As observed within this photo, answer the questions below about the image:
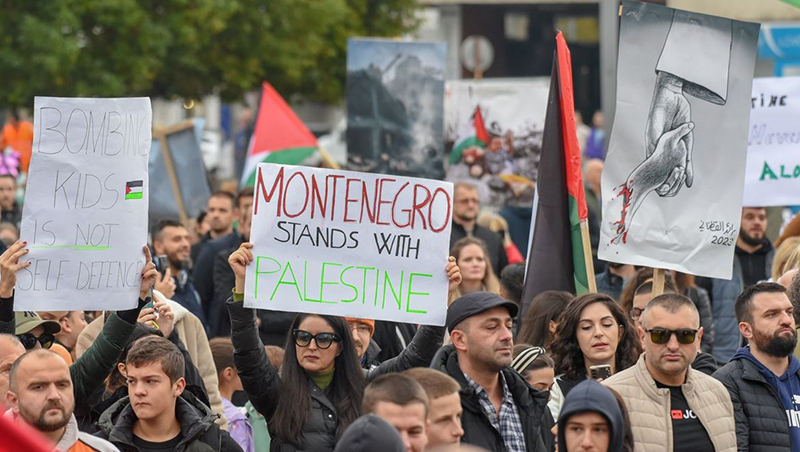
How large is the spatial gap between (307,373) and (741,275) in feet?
16.9

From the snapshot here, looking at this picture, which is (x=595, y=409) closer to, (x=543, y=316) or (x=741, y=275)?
(x=543, y=316)

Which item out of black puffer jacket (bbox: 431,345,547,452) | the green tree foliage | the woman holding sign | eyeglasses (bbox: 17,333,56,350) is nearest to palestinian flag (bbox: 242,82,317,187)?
the green tree foliage

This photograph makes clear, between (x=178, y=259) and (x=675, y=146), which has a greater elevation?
(x=675, y=146)

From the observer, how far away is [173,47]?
73.4 feet

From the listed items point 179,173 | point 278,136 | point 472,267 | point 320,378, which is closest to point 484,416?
point 320,378

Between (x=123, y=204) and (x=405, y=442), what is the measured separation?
244cm

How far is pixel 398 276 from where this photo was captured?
7.21m

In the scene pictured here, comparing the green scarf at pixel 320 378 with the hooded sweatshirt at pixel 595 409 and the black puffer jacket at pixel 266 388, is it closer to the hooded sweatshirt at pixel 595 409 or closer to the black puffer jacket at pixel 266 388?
the black puffer jacket at pixel 266 388

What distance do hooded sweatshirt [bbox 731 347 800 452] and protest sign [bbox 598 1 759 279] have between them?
1.05 meters

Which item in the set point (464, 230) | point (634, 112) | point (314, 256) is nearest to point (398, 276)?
point (314, 256)

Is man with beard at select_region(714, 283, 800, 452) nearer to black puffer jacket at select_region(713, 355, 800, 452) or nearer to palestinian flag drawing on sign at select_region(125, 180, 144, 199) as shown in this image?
black puffer jacket at select_region(713, 355, 800, 452)

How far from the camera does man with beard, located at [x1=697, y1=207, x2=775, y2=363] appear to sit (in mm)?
10711

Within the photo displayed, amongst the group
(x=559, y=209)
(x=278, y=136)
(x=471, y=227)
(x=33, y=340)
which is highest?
(x=278, y=136)

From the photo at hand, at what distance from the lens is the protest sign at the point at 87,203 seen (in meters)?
6.98
